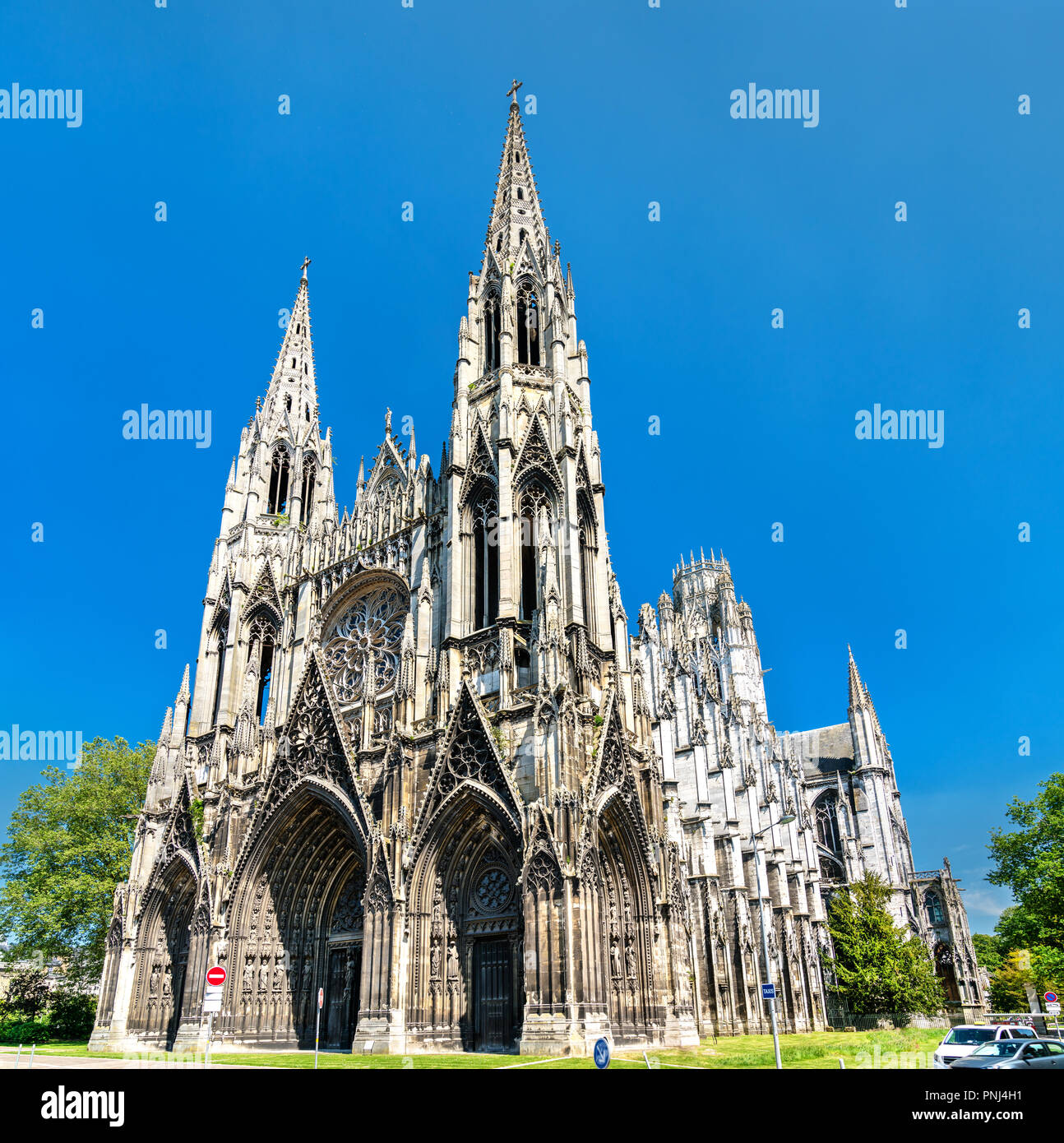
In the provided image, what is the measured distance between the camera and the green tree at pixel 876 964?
43.9m

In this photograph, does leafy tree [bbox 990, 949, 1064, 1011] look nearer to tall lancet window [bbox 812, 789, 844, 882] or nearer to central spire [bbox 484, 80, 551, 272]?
tall lancet window [bbox 812, 789, 844, 882]

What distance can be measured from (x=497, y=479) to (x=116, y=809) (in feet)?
85.2

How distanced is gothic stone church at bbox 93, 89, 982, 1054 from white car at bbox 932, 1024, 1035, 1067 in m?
8.49

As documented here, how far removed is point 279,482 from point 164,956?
22828mm

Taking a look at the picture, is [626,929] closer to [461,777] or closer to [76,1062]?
[461,777]

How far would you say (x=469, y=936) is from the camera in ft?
85.3

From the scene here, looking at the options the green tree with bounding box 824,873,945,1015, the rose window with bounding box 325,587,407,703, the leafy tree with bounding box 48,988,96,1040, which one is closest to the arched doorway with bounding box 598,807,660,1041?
the rose window with bounding box 325,587,407,703

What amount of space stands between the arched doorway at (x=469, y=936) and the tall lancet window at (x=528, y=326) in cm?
1939

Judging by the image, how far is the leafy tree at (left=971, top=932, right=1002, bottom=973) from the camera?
267 ft

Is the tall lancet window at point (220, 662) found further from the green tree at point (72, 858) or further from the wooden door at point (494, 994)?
the wooden door at point (494, 994)

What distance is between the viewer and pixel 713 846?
38.6 metres

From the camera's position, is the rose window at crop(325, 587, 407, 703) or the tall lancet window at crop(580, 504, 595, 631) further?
the rose window at crop(325, 587, 407, 703)

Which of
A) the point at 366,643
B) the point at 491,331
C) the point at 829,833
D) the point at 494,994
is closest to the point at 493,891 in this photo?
the point at 494,994
